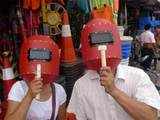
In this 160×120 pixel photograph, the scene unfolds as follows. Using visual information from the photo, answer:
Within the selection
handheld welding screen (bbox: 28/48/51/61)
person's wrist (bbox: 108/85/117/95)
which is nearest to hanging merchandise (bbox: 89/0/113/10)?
handheld welding screen (bbox: 28/48/51/61)

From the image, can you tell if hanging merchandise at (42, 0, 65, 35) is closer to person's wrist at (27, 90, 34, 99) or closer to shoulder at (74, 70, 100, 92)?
shoulder at (74, 70, 100, 92)

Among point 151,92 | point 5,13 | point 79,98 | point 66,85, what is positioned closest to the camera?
point 151,92

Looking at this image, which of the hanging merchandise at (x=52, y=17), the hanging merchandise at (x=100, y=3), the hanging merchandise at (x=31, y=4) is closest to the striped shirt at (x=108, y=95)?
the hanging merchandise at (x=100, y=3)

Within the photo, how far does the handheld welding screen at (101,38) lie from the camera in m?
2.57

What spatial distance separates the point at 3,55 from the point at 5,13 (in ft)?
1.80

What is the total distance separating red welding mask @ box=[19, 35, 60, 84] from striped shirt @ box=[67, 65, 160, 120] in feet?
0.66

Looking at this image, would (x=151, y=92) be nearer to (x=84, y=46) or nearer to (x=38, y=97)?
(x=84, y=46)

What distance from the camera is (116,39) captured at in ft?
8.68

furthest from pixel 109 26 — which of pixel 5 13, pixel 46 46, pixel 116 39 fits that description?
pixel 5 13

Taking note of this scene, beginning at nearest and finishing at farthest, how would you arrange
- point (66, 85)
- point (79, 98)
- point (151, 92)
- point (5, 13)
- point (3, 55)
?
1. point (151, 92)
2. point (79, 98)
3. point (3, 55)
4. point (5, 13)
5. point (66, 85)

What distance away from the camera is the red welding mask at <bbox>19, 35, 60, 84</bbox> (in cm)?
269

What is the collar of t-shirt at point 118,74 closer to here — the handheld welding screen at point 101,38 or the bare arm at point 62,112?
the handheld welding screen at point 101,38

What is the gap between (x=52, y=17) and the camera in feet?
16.1

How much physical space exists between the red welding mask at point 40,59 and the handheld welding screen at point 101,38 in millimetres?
317
